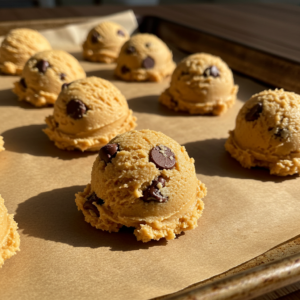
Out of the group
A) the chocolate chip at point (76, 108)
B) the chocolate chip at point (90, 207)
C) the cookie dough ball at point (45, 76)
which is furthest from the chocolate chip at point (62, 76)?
the chocolate chip at point (90, 207)

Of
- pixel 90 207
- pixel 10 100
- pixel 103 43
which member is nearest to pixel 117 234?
pixel 90 207

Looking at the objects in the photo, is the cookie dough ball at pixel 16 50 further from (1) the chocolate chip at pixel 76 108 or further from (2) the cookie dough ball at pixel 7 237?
(2) the cookie dough ball at pixel 7 237

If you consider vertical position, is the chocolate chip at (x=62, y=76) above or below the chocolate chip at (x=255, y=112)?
below

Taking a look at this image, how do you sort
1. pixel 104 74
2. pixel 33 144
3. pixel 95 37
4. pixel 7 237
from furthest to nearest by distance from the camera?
pixel 95 37 < pixel 104 74 < pixel 33 144 < pixel 7 237

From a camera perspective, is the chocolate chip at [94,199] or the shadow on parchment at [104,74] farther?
the shadow on parchment at [104,74]

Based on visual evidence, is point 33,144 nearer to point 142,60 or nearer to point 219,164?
point 219,164

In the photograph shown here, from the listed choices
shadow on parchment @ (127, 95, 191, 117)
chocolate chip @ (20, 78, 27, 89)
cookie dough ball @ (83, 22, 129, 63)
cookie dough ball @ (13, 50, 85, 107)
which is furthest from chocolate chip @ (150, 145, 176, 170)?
cookie dough ball @ (83, 22, 129, 63)

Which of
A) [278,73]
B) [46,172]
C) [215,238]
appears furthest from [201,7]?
[215,238]

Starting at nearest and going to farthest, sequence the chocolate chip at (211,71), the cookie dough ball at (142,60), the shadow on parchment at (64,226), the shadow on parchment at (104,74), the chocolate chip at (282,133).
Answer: the shadow on parchment at (64,226)
the chocolate chip at (282,133)
the chocolate chip at (211,71)
the cookie dough ball at (142,60)
the shadow on parchment at (104,74)
